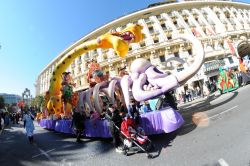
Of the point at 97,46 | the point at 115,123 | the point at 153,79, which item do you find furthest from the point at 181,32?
the point at 115,123

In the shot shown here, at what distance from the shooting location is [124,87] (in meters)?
10.4

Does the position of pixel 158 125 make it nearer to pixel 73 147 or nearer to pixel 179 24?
pixel 73 147

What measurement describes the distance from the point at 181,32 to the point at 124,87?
29.1 meters

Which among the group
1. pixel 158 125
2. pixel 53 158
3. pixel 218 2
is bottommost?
pixel 53 158

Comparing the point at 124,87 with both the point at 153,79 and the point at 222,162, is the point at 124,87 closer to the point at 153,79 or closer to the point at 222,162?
the point at 153,79

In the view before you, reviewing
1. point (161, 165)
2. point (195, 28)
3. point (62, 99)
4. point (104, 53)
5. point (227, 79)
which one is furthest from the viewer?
point (104, 53)

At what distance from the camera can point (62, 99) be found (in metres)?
14.0

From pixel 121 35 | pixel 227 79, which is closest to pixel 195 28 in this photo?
pixel 227 79

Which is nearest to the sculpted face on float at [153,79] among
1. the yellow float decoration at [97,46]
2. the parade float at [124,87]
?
the parade float at [124,87]

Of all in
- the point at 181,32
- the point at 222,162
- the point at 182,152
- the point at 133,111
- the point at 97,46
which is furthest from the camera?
the point at 181,32

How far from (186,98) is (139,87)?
49.1ft

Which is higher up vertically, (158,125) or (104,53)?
(104,53)

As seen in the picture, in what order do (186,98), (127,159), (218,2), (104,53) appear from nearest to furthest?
1. (127,159)
2. (186,98)
3. (104,53)
4. (218,2)

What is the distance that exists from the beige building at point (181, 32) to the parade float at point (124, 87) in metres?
19.9
